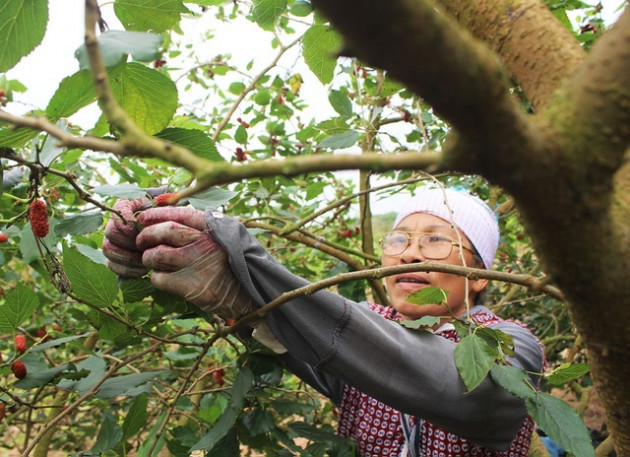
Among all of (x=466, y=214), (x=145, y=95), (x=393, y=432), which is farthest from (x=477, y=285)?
(x=145, y=95)

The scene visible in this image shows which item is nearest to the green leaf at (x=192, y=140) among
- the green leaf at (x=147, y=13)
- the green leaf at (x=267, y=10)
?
the green leaf at (x=147, y=13)

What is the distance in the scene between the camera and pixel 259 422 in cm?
115

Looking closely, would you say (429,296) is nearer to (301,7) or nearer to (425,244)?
(425,244)

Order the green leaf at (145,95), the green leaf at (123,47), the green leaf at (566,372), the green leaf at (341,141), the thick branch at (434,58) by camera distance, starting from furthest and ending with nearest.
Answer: the green leaf at (341,141)
the green leaf at (566,372)
the green leaf at (145,95)
the green leaf at (123,47)
the thick branch at (434,58)

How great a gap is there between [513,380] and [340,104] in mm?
917

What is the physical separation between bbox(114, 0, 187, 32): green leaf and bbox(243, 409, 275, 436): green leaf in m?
0.85

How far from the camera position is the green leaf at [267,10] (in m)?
0.92

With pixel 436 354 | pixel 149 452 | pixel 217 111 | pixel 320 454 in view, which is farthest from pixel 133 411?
pixel 217 111

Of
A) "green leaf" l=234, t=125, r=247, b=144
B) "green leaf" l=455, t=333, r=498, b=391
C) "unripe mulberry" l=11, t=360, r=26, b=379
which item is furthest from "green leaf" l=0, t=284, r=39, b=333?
"green leaf" l=234, t=125, r=247, b=144

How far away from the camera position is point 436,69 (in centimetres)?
26

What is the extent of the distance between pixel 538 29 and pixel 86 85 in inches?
20.9

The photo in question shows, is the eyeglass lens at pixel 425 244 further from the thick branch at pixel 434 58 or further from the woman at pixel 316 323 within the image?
the thick branch at pixel 434 58

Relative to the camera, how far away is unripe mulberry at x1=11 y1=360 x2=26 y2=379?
0.94m

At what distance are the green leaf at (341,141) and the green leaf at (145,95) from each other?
567mm
